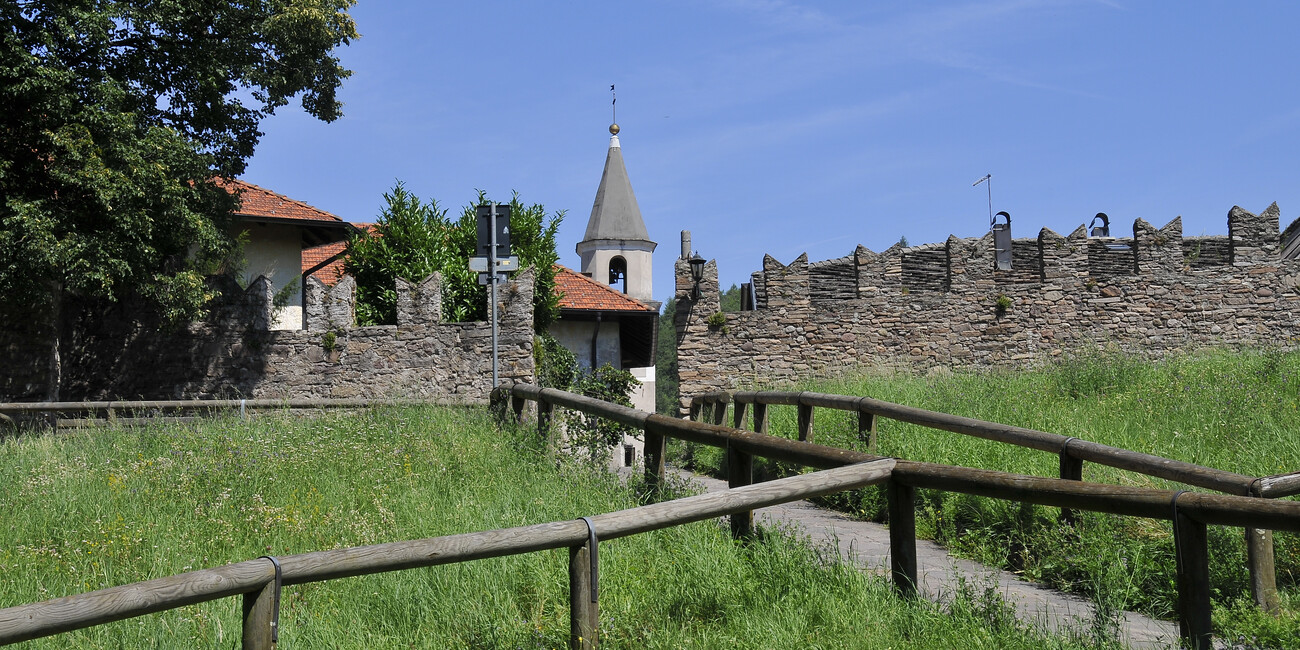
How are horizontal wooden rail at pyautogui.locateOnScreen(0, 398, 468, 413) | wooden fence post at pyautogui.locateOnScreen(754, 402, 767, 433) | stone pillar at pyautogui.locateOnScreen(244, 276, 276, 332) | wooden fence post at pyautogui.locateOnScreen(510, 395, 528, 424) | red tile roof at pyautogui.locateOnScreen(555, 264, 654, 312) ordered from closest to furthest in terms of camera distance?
wooden fence post at pyautogui.locateOnScreen(510, 395, 528, 424), wooden fence post at pyautogui.locateOnScreen(754, 402, 767, 433), horizontal wooden rail at pyautogui.locateOnScreen(0, 398, 468, 413), stone pillar at pyautogui.locateOnScreen(244, 276, 276, 332), red tile roof at pyautogui.locateOnScreen(555, 264, 654, 312)

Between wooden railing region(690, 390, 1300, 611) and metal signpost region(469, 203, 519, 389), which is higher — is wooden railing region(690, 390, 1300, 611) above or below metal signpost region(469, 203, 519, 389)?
below

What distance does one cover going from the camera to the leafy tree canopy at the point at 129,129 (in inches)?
495

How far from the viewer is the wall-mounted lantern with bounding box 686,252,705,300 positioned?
53.9ft

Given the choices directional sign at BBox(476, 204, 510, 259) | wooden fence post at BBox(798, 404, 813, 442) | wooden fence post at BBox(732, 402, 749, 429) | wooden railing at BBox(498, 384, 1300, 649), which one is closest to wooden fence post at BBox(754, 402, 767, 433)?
wooden fence post at BBox(732, 402, 749, 429)

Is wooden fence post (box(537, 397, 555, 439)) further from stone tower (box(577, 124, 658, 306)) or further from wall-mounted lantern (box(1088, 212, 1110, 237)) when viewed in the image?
stone tower (box(577, 124, 658, 306))

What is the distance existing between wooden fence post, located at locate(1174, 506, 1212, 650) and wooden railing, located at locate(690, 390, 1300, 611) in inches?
40.5

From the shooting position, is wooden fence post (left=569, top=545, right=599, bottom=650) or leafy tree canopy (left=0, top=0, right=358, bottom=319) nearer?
wooden fence post (left=569, top=545, right=599, bottom=650)

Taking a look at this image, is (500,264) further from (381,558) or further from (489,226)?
(381,558)

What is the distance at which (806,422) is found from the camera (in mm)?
8758

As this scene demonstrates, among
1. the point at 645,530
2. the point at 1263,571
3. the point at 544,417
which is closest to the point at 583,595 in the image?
the point at 645,530

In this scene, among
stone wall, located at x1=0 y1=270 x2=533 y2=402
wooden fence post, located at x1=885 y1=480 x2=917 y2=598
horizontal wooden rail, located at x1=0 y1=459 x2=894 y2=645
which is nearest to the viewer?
horizontal wooden rail, located at x1=0 y1=459 x2=894 y2=645

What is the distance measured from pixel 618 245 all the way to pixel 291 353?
25.9 metres

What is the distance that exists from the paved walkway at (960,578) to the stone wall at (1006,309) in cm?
933

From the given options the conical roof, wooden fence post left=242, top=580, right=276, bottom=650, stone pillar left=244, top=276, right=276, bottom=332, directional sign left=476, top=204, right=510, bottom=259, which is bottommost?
wooden fence post left=242, top=580, right=276, bottom=650
